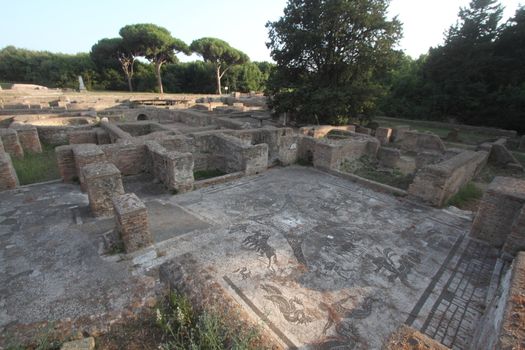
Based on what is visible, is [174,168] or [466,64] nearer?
[174,168]

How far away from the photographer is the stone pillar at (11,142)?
8.33m

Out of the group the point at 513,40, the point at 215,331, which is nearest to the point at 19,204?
the point at 215,331

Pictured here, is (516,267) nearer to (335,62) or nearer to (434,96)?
(335,62)

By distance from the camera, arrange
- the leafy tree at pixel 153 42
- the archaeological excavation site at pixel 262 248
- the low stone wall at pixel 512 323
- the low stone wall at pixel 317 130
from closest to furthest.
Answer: the low stone wall at pixel 512 323
the archaeological excavation site at pixel 262 248
the low stone wall at pixel 317 130
the leafy tree at pixel 153 42

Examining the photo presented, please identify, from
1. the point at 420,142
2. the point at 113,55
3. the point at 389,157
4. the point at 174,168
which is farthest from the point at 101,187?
the point at 113,55

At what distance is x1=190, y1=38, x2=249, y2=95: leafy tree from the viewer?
34656 millimetres

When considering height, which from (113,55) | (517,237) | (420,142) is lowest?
(420,142)

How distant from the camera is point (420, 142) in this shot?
559 inches

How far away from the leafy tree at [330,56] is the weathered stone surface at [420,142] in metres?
3.13

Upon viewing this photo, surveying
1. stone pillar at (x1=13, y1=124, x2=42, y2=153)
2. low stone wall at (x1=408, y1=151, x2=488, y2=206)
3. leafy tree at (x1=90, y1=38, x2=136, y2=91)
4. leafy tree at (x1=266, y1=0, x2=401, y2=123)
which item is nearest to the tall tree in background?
leafy tree at (x1=266, y1=0, x2=401, y2=123)

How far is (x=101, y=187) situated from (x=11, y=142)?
6.26 m

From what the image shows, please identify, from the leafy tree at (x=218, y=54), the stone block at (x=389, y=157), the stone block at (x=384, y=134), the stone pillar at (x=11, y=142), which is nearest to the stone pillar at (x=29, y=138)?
the stone pillar at (x=11, y=142)

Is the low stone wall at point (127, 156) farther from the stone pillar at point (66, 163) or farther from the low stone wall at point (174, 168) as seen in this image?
the stone pillar at point (66, 163)

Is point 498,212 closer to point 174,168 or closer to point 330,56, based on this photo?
point 174,168
